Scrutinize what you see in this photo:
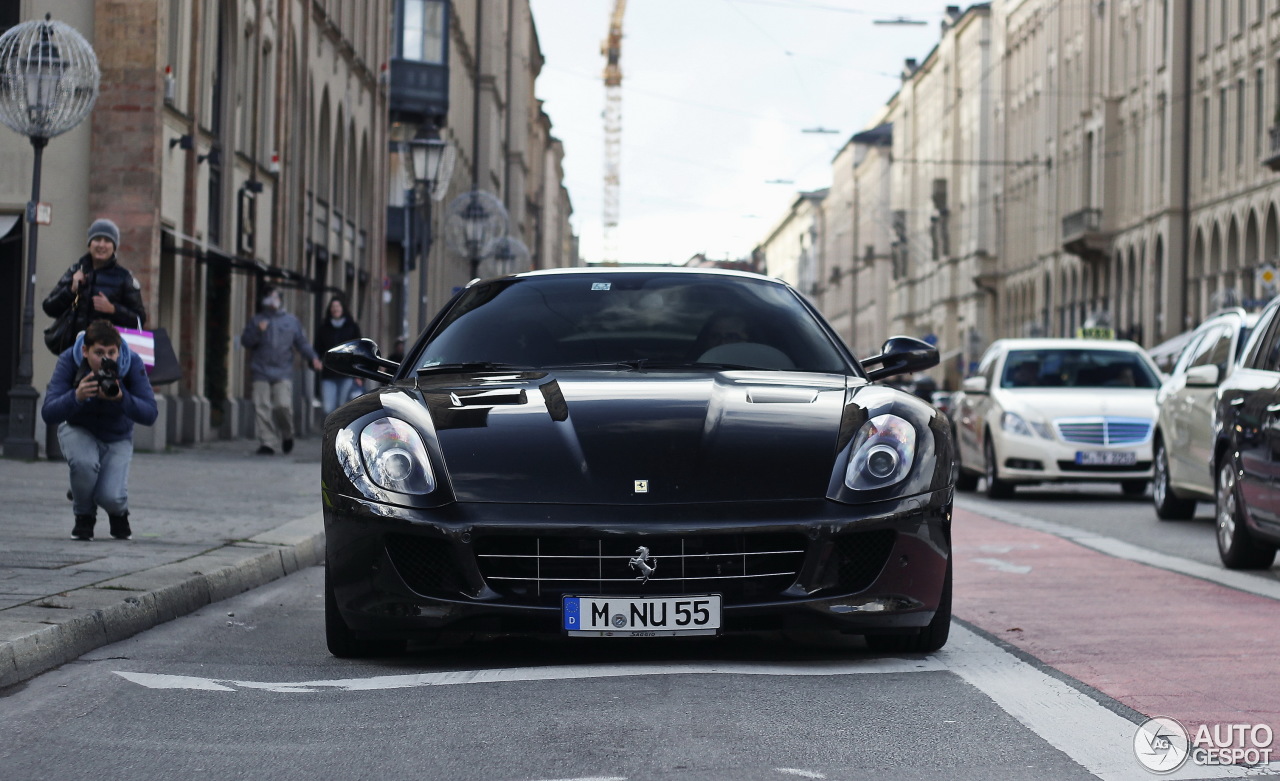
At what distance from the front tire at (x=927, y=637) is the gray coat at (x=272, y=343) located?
1576 centimetres

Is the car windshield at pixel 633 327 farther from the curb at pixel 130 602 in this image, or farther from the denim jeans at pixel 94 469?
the denim jeans at pixel 94 469

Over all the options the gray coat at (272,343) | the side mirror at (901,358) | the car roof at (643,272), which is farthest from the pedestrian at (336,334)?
the side mirror at (901,358)

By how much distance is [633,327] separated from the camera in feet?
24.3

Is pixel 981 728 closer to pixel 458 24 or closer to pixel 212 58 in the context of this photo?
pixel 212 58

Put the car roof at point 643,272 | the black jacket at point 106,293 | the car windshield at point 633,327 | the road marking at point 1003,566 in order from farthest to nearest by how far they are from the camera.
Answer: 1. the black jacket at point 106,293
2. the road marking at point 1003,566
3. the car roof at point 643,272
4. the car windshield at point 633,327

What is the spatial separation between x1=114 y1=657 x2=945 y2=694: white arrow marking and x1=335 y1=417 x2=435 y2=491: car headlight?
594mm

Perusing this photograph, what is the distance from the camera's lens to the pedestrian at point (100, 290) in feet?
38.6

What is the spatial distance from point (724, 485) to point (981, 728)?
4.12 feet

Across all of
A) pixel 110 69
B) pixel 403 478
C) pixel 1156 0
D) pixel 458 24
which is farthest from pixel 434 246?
pixel 403 478

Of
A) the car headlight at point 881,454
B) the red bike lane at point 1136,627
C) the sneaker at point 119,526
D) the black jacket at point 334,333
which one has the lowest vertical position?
the red bike lane at point 1136,627

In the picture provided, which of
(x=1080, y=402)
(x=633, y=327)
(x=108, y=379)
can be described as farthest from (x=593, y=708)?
(x=1080, y=402)

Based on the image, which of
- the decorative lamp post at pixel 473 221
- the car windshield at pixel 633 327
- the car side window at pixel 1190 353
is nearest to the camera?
the car windshield at pixel 633 327

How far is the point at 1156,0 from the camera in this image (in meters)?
56.1

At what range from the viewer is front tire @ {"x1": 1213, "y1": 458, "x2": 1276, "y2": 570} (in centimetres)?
1049
